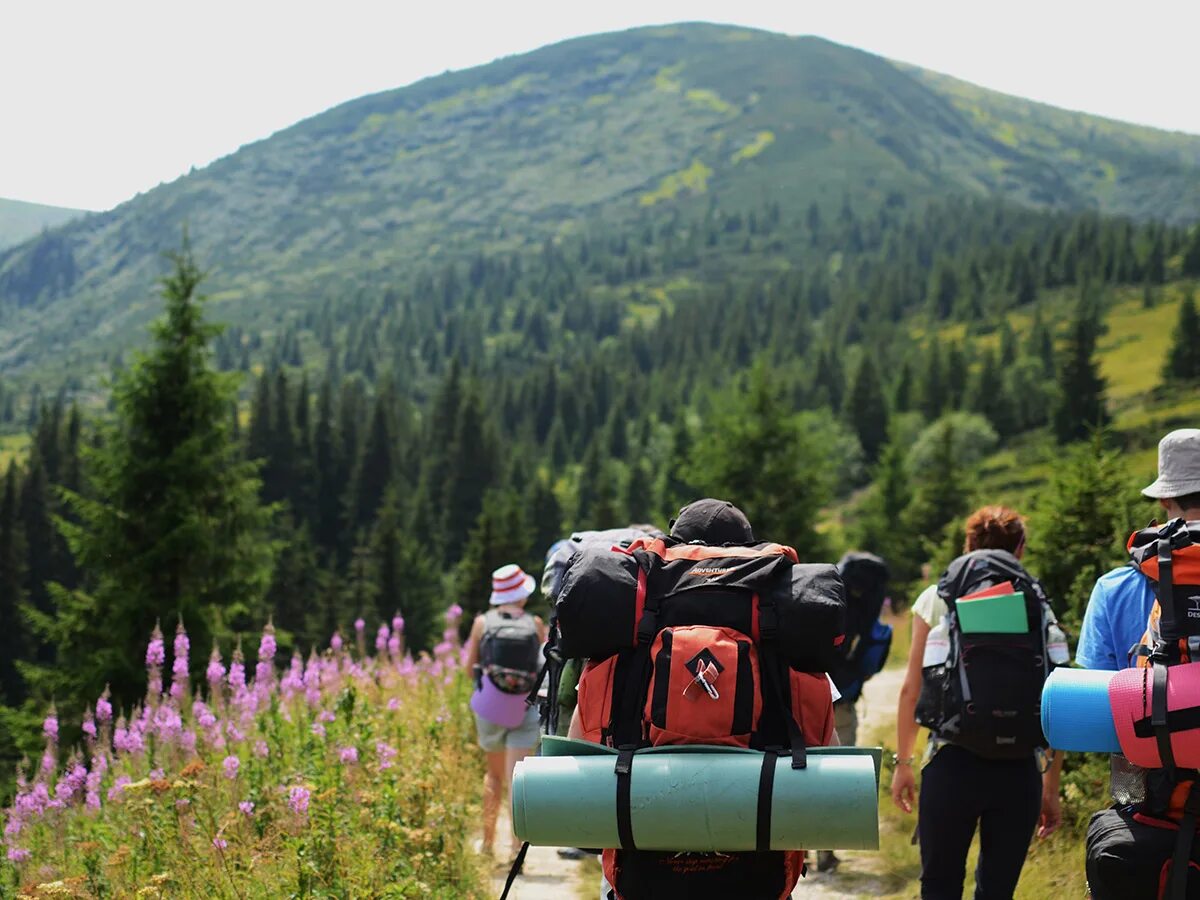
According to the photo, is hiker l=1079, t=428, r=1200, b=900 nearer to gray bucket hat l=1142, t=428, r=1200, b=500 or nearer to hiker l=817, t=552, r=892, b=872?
gray bucket hat l=1142, t=428, r=1200, b=500

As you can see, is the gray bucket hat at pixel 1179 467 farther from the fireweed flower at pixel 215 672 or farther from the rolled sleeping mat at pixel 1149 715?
the fireweed flower at pixel 215 672

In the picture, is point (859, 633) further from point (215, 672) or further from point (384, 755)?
point (215, 672)

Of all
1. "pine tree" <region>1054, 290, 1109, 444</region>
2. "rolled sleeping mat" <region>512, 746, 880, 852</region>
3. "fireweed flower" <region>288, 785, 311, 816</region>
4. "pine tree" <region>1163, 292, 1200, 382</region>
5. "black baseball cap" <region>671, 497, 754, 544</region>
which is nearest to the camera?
"rolled sleeping mat" <region>512, 746, 880, 852</region>

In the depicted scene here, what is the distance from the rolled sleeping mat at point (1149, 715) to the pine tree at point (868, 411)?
358 ft

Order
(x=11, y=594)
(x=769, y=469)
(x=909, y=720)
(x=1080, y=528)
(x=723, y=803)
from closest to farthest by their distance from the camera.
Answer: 1. (x=723, y=803)
2. (x=909, y=720)
3. (x=1080, y=528)
4. (x=769, y=469)
5. (x=11, y=594)

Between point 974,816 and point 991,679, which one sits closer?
point 991,679

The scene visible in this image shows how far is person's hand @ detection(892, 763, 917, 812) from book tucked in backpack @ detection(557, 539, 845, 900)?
163 cm

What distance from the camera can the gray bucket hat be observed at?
3607mm

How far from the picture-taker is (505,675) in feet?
22.6

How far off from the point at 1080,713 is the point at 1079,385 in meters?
86.9

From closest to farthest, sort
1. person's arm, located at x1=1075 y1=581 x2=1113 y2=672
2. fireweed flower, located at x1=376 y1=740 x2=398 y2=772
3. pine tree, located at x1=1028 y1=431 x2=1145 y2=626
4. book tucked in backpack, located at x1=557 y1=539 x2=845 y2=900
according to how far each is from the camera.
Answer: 1. book tucked in backpack, located at x1=557 y1=539 x2=845 y2=900
2. person's arm, located at x1=1075 y1=581 x2=1113 y2=672
3. fireweed flower, located at x1=376 y1=740 x2=398 y2=772
4. pine tree, located at x1=1028 y1=431 x2=1145 y2=626

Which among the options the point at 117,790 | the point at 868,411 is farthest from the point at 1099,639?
the point at 868,411

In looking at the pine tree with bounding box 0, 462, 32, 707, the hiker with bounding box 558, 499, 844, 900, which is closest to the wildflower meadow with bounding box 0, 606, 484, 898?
the hiker with bounding box 558, 499, 844, 900

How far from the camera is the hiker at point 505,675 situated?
271 inches
